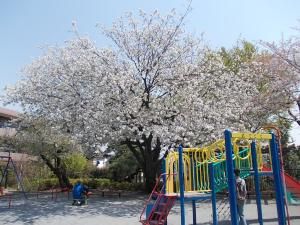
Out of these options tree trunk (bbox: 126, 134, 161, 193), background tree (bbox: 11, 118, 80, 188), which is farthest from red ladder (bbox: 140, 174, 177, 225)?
background tree (bbox: 11, 118, 80, 188)

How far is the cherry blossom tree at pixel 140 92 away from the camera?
60.7 feet

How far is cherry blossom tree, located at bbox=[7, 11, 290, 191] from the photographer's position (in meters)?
18.5

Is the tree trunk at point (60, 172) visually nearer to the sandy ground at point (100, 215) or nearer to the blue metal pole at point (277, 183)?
the sandy ground at point (100, 215)

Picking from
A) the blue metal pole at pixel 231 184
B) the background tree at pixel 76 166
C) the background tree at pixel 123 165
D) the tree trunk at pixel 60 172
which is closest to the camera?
the blue metal pole at pixel 231 184

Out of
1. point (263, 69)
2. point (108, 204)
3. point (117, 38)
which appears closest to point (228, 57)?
point (263, 69)

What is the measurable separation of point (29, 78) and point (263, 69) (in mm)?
13090

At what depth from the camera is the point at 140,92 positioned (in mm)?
18969

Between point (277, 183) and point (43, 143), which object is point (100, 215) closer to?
point (277, 183)

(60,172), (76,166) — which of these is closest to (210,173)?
(60,172)

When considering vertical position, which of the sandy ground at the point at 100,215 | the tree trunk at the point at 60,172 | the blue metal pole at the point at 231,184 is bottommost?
the sandy ground at the point at 100,215

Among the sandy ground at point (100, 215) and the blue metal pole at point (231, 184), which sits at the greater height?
the blue metal pole at point (231, 184)

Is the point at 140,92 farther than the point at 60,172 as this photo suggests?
No

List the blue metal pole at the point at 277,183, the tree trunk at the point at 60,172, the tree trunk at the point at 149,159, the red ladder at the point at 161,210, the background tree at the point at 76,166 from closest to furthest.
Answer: the blue metal pole at the point at 277,183 < the red ladder at the point at 161,210 < the tree trunk at the point at 149,159 < the tree trunk at the point at 60,172 < the background tree at the point at 76,166

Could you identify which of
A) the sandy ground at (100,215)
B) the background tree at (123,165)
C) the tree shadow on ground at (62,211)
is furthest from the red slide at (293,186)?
the background tree at (123,165)
